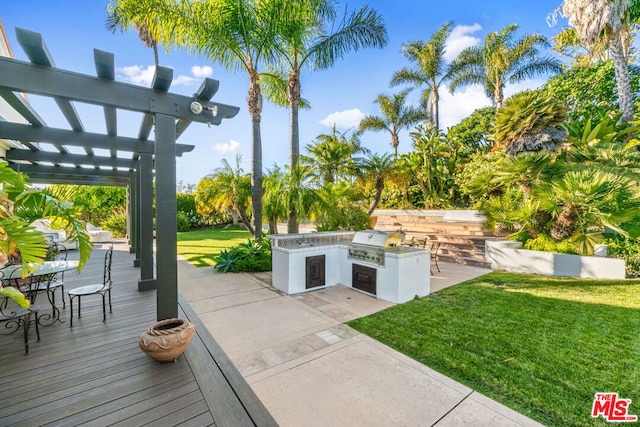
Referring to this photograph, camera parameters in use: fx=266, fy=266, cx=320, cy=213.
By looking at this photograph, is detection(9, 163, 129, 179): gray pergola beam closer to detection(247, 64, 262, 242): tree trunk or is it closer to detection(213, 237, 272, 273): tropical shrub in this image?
detection(247, 64, 262, 242): tree trunk

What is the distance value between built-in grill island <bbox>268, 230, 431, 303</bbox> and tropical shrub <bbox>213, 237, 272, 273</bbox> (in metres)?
1.88

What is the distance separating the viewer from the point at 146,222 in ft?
17.0

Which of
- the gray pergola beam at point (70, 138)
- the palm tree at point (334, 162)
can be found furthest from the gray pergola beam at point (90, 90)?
the palm tree at point (334, 162)

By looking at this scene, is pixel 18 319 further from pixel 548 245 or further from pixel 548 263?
pixel 548 245

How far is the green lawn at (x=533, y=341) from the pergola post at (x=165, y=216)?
2799mm

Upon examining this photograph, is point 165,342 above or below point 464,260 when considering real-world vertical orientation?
above

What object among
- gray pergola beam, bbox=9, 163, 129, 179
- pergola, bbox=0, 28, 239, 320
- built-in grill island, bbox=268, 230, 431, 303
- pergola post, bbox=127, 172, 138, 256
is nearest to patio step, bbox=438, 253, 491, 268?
built-in grill island, bbox=268, 230, 431, 303

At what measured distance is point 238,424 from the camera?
2.04 m

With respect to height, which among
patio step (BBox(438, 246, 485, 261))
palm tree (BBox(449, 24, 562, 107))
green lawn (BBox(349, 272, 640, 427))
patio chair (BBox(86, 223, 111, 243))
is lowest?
green lawn (BBox(349, 272, 640, 427))

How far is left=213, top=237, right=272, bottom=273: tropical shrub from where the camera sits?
26.4ft

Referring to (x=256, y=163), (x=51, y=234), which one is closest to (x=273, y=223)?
(x=256, y=163)

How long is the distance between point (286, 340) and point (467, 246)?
8451 mm

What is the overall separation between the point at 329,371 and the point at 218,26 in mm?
8893

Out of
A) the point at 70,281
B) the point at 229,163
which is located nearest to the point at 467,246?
the point at 229,163
